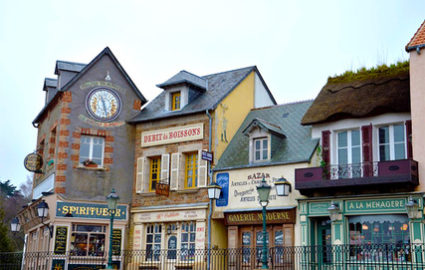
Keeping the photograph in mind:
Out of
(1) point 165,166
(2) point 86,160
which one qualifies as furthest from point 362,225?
(2) point 86,160

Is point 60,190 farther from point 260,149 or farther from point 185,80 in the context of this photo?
point 260,149

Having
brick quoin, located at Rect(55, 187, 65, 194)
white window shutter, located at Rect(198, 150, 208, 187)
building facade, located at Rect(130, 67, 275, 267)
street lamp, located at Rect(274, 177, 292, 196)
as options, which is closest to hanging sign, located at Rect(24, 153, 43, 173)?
brick quoin, located at Rect(55, 187, 65, 194)

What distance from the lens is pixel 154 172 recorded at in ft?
85.9

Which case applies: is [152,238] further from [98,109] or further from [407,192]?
[407,192]

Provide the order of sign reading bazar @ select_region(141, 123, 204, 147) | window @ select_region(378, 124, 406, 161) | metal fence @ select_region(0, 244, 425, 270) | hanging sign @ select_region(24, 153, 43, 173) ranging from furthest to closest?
hanging sign @ select_region(24, 153, 43, 173) < sign reading bazar @ select_region(141, 123, 204, 147) < window @ select_region(378, 124, 406, 161) < metal fence @ select_region(0, 244, 425, 270)

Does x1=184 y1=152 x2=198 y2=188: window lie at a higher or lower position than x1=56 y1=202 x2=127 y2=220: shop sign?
higher

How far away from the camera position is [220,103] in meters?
25.0

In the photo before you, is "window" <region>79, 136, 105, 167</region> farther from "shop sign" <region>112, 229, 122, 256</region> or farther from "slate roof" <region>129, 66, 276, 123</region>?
"shop sign" <region>112, 229, 122, 256</region>

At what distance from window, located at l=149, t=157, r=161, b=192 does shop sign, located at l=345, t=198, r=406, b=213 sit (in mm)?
8608

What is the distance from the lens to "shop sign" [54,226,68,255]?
23781 millimetres

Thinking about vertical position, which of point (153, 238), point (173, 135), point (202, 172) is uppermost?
point (173, 135)

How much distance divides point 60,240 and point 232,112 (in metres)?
8.46

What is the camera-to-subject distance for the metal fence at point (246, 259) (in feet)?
63.5

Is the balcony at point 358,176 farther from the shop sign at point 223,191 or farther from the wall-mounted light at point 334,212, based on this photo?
the shop sign at point 223,191
